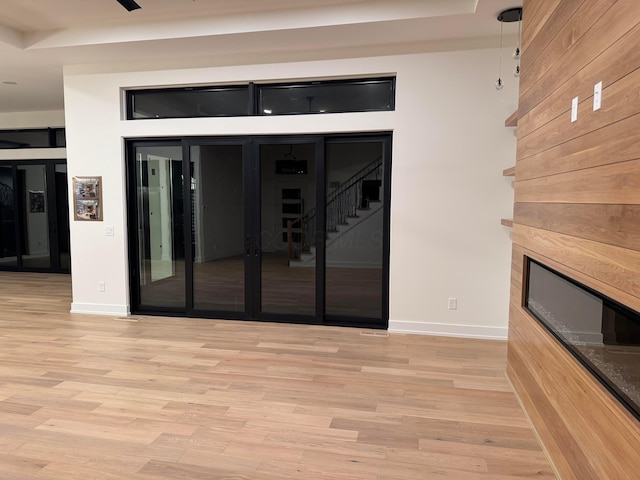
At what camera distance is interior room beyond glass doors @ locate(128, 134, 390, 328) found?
15.7 ft

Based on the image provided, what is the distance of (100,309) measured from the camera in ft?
17.8

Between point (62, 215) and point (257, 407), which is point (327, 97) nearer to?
point (257, 407)

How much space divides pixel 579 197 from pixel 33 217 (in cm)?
965

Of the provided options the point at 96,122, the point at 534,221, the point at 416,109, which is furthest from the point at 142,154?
the point at 534,221

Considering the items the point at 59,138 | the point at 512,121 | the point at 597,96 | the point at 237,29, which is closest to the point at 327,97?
the point at 237,29

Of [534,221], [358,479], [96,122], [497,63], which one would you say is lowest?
[358,479]

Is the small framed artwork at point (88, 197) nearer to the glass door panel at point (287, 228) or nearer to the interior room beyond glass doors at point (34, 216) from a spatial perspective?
the glass door panel at point (287, 228)

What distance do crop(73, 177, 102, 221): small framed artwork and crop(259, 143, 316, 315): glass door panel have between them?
7.00 feet

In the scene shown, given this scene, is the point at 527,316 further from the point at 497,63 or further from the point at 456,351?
the point at 497,63

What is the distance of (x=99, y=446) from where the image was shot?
249 centimetres

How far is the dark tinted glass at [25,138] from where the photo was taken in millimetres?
8125

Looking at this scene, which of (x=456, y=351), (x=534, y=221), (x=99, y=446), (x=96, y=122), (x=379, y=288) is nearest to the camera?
(x=99, y=446)

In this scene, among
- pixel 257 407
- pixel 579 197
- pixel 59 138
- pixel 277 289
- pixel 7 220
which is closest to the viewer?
pixel 579 197

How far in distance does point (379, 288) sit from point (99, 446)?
3.16 meters
